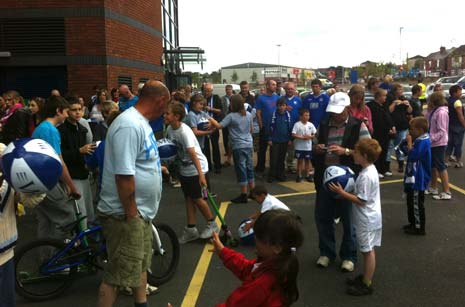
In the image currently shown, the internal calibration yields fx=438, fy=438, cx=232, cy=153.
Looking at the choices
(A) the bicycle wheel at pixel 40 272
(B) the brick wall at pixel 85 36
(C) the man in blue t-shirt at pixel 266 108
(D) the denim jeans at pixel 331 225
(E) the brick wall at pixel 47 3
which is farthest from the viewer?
(B) the brick wall at pixel 85 36

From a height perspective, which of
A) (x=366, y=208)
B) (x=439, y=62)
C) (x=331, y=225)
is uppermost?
(x=439, y=62)

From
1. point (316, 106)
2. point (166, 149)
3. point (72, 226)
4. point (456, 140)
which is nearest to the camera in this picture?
point (72, 226)

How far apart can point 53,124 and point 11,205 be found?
1855 mm

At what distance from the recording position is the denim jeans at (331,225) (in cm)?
456

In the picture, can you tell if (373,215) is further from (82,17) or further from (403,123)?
(82,17)

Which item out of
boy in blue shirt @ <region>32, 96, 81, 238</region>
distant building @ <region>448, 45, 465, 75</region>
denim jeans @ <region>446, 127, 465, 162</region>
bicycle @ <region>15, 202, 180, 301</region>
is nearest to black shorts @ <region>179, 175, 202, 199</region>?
bicycle @ <region>15, 202, 180, 301</region>

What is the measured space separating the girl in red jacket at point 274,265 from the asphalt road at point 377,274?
6.38 feet

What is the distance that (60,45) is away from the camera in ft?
40.0

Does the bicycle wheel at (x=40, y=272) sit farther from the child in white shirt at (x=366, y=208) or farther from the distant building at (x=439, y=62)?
the distant building at (x=439, y=62)

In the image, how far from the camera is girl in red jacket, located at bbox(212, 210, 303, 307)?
2156mm

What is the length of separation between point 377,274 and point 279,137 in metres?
4.61

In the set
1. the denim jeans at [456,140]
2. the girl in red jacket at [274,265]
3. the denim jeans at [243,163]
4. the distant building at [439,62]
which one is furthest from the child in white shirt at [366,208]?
the distant building at [439,62]

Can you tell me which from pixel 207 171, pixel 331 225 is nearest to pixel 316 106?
pixel 207 171

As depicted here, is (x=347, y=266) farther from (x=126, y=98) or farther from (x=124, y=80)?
(x=124, y=80)
